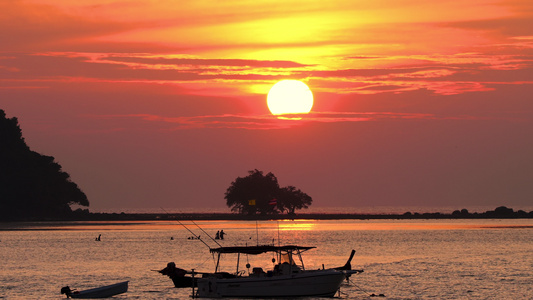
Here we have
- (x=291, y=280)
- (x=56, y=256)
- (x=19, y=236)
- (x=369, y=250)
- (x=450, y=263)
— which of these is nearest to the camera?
(x=291, y=280)

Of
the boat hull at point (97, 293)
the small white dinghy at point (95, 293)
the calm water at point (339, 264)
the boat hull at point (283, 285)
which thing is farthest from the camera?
the calm water at point (339, 264)

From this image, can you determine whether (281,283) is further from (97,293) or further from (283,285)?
(97,293)

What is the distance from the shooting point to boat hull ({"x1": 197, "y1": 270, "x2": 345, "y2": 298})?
6141 cm

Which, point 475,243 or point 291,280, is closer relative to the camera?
point 291,280

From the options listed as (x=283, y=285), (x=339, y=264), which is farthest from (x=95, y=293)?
(x=339, y=264)

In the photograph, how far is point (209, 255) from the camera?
119 m

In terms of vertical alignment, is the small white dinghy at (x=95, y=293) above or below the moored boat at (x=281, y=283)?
below

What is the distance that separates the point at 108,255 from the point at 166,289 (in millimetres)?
44919

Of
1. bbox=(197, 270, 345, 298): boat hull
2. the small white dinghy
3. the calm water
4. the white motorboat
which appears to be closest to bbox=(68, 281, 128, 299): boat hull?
the small white dinghy

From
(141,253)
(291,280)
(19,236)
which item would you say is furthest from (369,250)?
(19,236)

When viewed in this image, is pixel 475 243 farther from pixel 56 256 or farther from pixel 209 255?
pixel 56 256

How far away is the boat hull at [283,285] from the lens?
61406mm

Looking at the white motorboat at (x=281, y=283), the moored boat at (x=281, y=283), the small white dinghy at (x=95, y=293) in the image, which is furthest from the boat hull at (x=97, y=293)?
the white motorboat at (x=281, y=283)

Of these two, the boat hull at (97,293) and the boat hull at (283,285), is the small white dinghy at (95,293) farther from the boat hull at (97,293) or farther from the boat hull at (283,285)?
the boat hull at (283,285)
